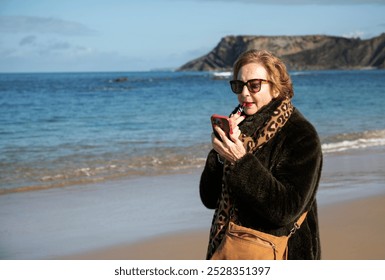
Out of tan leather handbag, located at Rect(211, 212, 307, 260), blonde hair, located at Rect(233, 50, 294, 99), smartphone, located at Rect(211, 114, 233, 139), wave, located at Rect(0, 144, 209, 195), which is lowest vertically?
wave, located at Rect(0, 144, 209, 195)

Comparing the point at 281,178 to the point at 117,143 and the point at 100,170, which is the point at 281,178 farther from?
the point at 117,143

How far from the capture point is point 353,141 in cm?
1357

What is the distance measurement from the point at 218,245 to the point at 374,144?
36.0ft

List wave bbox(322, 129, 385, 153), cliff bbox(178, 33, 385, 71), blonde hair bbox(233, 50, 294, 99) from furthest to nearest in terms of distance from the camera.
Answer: cliff bbox(178, 33, 385, 71), wave bbox(322, 129, 385, 153), blonde hair bbox(233, 50, 294, 99)

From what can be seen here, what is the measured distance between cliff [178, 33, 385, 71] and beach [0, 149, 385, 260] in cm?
12192

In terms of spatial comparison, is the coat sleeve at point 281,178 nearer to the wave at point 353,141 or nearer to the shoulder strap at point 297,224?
the shoulder strap at point 297,224

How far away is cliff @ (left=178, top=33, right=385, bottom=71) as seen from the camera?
450 ft

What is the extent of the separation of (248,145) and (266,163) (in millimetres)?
104

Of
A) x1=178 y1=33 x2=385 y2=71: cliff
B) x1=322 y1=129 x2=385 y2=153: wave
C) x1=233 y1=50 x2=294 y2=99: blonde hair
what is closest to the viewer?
x1=233 y1=50 x2=294 y2=99: blonde hair

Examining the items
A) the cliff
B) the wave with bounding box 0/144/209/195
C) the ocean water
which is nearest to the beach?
the wave with bounding box 0/144/209/195

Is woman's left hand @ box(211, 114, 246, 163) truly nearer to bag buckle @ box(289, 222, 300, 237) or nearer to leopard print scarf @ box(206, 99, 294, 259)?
leopard print scarf @ box(206, 99, 294, 259)

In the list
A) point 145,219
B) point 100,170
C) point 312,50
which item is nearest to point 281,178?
point 145,219
